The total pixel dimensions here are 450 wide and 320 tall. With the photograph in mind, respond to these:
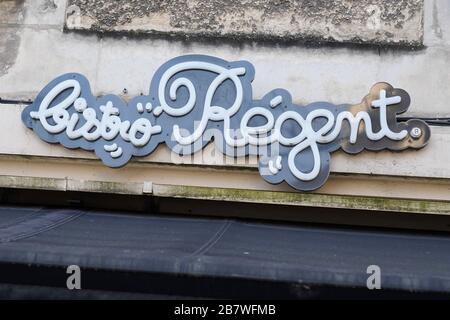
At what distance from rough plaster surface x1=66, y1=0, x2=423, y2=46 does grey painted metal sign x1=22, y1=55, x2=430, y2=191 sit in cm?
43

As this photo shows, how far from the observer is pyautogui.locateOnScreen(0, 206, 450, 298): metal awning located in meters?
4.17

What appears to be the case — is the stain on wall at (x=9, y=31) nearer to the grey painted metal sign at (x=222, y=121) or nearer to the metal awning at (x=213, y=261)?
the grey painted metal sign at (x=222, y=121)

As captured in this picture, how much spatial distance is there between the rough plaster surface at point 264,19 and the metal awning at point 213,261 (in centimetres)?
193

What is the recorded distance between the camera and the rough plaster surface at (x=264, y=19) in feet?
19.2

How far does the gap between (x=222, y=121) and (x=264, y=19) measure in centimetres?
112

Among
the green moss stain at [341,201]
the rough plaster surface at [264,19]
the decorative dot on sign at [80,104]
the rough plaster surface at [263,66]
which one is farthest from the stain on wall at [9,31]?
the green moss stain at [341,201]

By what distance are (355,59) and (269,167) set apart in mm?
1340

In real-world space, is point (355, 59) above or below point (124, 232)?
above

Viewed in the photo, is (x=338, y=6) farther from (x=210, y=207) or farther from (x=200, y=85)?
(x=210, y=207)

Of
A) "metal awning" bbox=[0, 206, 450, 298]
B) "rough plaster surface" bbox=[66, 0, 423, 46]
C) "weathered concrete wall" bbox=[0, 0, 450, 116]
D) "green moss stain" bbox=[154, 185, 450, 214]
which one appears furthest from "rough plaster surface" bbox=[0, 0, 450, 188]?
A: "metal awning" bbox=[0, 206, 450, 298]

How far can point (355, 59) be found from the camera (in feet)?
19.1

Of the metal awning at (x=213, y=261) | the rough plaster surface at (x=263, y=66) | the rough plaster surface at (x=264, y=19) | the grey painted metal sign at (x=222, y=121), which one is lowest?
the metal awning at (x=213, y=261)
